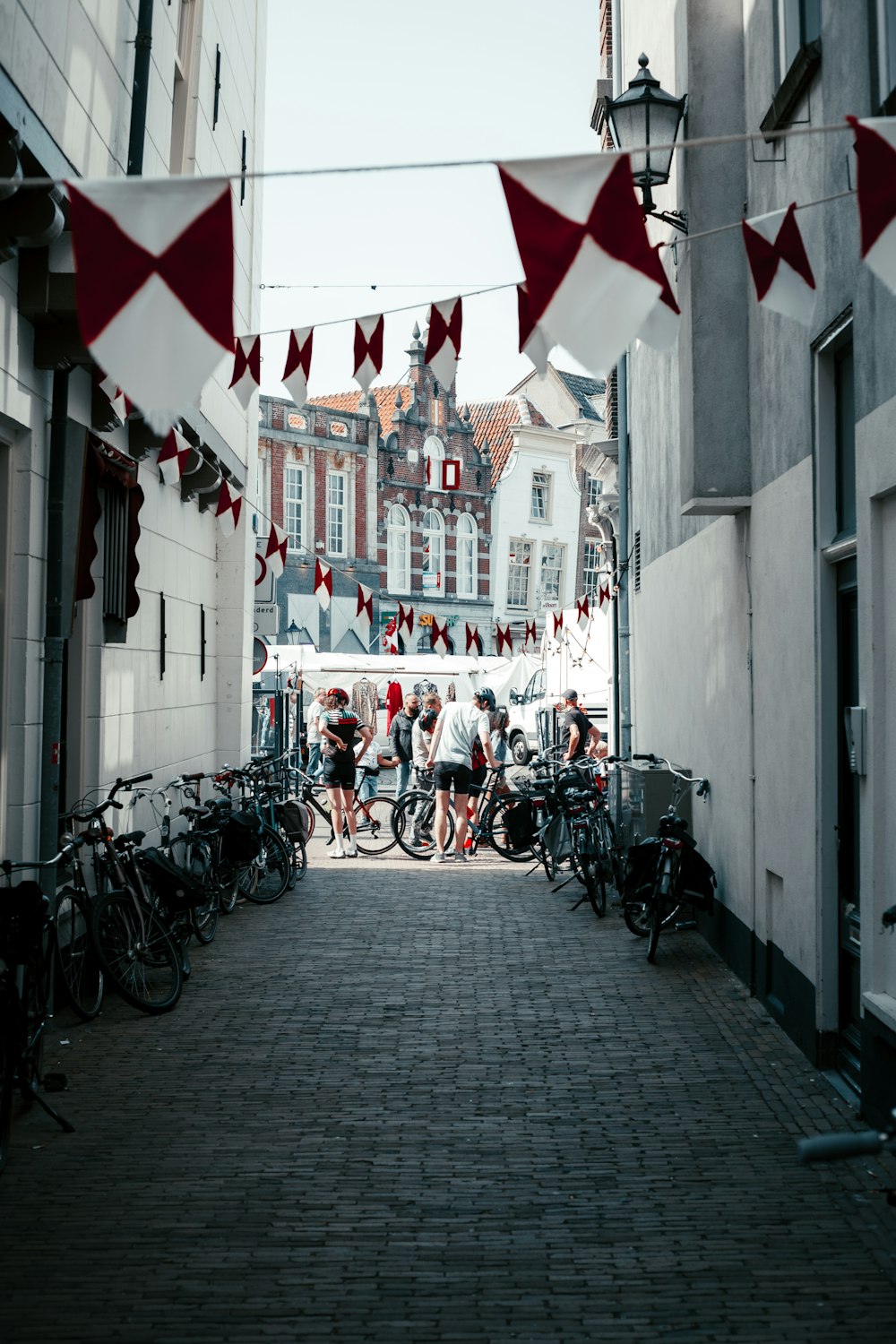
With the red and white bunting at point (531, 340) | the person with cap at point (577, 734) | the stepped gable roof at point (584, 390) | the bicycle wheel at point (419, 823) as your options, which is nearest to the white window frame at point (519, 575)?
the stepped gable roof at point (584, 390)

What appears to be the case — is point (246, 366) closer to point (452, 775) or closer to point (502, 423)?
point (452, 775)

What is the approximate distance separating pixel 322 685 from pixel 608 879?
16.3 m

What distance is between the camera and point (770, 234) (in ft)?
18.8

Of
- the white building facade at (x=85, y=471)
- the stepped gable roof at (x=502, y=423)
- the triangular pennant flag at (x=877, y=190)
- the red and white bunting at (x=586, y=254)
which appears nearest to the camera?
the triangular pennant flag at (x=877, y=190)

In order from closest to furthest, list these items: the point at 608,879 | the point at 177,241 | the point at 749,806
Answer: the point at 177,241
the point at 749,806
the point at 608,879

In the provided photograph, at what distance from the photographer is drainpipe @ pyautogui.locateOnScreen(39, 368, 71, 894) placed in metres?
7.88

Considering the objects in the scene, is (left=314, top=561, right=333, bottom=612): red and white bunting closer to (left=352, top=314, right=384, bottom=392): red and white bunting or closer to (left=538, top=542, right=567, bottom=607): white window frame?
(left=352, top=314, right=384, bottom=392): red and white bunting

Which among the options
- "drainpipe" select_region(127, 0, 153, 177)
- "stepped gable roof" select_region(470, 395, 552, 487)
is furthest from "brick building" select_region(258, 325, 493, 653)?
"drainpipe" select_region(127, 0, 153, 177)

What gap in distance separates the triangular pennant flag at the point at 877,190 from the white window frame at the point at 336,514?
43.0 m

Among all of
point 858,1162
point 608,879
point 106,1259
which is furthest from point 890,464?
point 608,879

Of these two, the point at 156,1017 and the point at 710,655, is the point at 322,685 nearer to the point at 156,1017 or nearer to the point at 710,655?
the point at 710,655

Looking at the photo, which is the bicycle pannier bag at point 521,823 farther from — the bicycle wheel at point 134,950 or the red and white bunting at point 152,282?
the red and white bunting at point 152,282

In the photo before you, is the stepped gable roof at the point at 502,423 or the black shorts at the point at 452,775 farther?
the stepped gable roof at the point at 502,423

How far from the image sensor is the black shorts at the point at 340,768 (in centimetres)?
1551
